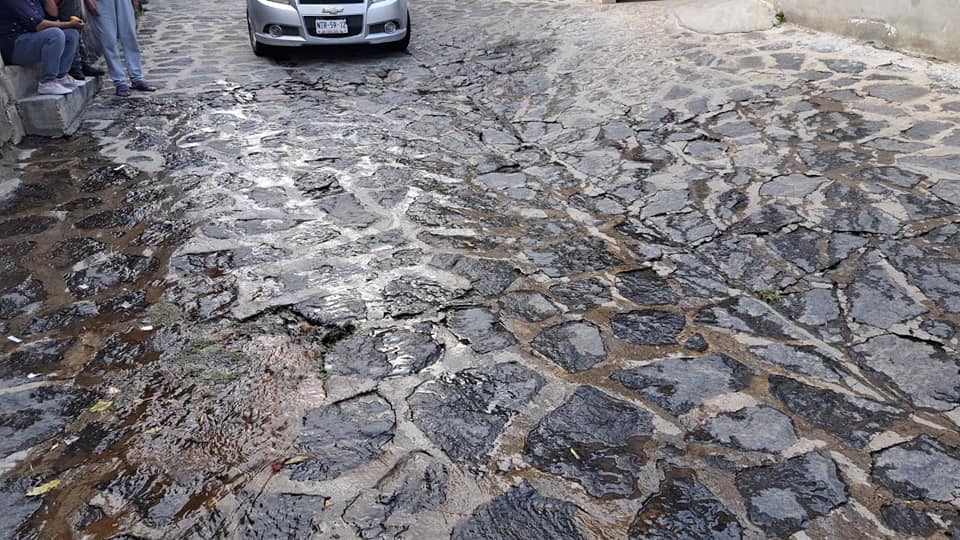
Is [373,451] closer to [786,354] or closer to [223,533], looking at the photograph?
[223,533]

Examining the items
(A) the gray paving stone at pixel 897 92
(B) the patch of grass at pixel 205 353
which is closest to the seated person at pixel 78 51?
(B) the patch of grass at pixel 205 353

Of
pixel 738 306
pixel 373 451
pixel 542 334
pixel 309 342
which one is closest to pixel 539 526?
pixel 373 451

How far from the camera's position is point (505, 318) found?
355 centimetres

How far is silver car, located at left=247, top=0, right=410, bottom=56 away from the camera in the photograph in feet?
28.8

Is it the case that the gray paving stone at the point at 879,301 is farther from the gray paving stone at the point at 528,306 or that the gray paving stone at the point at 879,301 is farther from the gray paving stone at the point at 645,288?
the gray paving stone at the point at 528,306

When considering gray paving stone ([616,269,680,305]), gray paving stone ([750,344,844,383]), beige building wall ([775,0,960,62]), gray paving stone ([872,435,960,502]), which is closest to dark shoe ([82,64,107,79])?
gray paving stone ([616,269,680,305])

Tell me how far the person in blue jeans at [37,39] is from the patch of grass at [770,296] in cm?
610

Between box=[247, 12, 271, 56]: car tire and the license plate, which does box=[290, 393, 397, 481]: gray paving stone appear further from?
box=[247, 12, 271, 56]: car tire

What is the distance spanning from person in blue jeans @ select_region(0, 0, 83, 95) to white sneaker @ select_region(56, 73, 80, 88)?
2 cm

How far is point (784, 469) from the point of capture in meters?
2.56

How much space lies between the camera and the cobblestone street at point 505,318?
8.06ft

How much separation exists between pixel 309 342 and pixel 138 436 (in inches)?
34.4

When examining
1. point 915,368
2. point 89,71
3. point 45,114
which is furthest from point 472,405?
point 89,71

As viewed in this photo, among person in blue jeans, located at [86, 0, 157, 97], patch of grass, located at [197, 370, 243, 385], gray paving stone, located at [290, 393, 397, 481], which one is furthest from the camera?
person in blue jeans, located at [86, 0, 157, 97]
